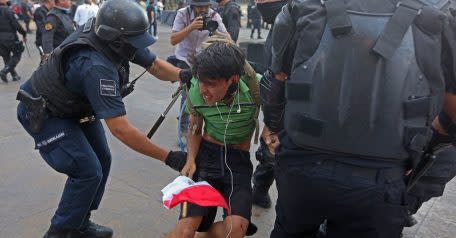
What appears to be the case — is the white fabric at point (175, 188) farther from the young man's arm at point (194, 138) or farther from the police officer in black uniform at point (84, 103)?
the young man's arm at point (194, 138)

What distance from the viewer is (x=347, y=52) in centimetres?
137

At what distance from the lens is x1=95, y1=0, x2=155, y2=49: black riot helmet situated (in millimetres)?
2135

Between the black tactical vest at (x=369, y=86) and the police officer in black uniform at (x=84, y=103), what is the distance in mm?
1047

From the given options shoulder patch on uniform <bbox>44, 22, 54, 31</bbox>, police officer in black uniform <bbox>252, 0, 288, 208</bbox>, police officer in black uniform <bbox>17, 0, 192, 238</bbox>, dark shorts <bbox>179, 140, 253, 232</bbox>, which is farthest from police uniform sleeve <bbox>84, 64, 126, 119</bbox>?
shoulder patch on uniform <bbox>44, 22, 54, 31</bbox>

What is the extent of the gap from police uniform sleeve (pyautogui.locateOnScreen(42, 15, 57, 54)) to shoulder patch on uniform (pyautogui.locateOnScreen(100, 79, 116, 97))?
11.1ft

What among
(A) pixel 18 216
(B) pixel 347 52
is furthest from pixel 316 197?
(A) pixel 18 216

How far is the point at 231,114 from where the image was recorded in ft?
7.80

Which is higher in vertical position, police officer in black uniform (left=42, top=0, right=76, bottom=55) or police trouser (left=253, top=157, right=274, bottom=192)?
police officer in black uniform (left=42, top=0, right=76, bottom=55)

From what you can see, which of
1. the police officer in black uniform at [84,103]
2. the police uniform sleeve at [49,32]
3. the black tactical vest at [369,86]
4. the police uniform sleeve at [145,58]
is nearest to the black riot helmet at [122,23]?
the police officer in black uniform at [84,103]

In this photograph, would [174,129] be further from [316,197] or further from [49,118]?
[316,197]

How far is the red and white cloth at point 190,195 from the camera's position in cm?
194

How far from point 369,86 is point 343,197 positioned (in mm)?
403

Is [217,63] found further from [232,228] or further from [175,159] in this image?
[232,228]

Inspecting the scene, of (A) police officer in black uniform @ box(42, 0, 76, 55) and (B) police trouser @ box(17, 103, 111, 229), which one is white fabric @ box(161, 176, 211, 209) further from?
(A) police officer in black uniform @ box(42, 0, 76, 55)
